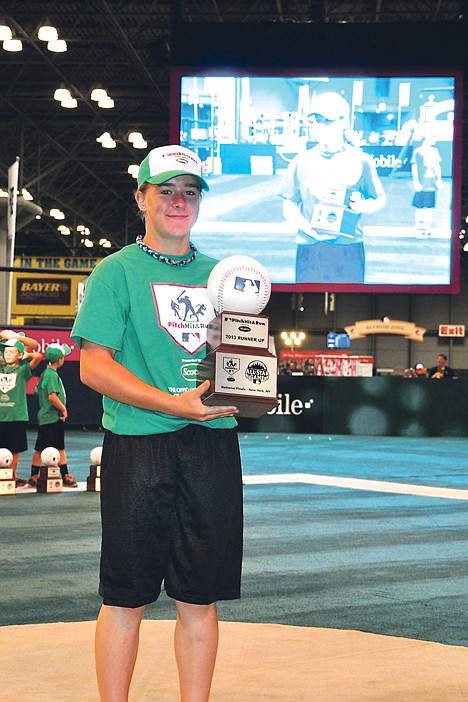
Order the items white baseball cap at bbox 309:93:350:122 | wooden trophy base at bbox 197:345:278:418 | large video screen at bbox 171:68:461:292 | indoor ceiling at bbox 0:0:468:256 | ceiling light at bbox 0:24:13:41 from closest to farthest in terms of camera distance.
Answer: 1. wooden trophy base at bbox 197:345:278:418
2. large video screen at bbox 171:68:461:292
3. white baseball cap at bbox 309:93:350:122
4. ceiling light at bbox 0:24:13:41
5. indoor ceiling at bbox 0:0:468:256

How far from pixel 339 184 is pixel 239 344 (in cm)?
1067

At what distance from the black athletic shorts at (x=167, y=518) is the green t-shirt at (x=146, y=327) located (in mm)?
58

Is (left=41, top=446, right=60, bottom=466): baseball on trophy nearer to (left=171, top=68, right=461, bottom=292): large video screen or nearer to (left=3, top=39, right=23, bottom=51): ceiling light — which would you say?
(left=171, top=68, right=461, bottom=292): large video screen

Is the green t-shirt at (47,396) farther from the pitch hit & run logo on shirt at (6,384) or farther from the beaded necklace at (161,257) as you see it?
the beaded necklace at (161,257)

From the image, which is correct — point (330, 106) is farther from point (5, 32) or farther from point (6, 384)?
point (5, 32)

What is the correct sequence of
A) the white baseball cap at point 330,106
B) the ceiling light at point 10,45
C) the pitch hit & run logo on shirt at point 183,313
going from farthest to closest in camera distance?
1. the ceiling light at point 10,45
2. the white baseball cap at point 330,106
3. the pitch hit & run logo on shirt at point 183,313

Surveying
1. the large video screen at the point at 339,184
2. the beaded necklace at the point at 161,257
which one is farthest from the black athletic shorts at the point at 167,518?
the large video screen at the point at 339,184

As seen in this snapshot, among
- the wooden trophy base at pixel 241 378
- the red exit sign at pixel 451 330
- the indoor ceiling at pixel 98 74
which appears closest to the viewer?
the wooden trophy base at pixel 241 378

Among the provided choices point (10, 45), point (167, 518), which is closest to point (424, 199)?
point (10, 45)

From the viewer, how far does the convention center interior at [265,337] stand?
2.90 metres

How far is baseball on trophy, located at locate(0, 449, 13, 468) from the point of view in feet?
31.9

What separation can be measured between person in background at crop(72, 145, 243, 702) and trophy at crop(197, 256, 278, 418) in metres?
0.13

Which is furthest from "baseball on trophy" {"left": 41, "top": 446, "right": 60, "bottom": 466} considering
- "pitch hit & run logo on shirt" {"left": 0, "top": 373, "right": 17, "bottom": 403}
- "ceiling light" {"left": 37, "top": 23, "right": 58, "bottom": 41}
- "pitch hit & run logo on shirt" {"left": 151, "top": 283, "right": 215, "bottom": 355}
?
"ceiling light" {"left": 37, "top": 23, "right": 58, "bottom": 41}

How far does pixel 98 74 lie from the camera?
2669 centimetres
